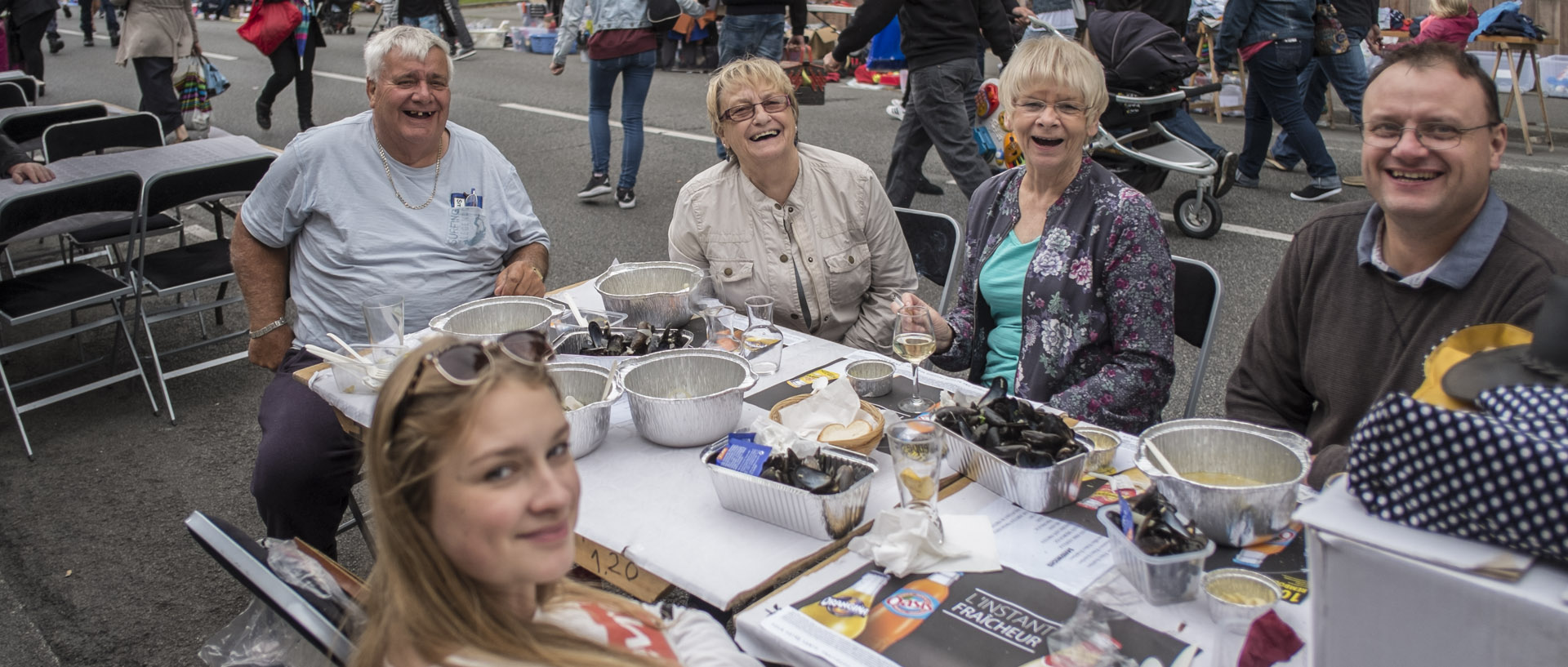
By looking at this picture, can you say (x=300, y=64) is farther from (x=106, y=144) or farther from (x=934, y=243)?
(x=934, y=243)

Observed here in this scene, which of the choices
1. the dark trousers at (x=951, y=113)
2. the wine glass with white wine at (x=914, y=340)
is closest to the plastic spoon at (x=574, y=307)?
the wine glass with white wine at (x=914, y=340)

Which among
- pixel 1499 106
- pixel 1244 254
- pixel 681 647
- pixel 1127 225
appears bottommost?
pixel 1244 254

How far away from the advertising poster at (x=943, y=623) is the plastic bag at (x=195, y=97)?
26.8 ft

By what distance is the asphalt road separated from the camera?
10.3ft

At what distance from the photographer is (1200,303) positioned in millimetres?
2908

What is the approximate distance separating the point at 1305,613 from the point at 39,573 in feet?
11.7

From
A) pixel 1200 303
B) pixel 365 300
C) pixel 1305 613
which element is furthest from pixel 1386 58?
pixel 365 300

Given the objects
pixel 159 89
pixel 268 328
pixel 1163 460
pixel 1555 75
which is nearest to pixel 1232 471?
pixel 1163 460

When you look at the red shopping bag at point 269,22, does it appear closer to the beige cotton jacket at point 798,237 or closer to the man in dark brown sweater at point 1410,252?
the beige cotton jacket at point 798,237

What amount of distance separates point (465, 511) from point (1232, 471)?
1.33 meters

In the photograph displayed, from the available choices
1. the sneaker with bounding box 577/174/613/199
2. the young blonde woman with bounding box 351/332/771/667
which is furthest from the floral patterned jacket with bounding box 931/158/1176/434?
the sneaker with bounding box 577/174/613/199

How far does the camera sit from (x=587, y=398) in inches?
94.9

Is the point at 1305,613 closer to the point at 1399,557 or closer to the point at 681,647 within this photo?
the point at 1399,557

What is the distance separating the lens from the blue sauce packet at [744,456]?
1917 millimetres
